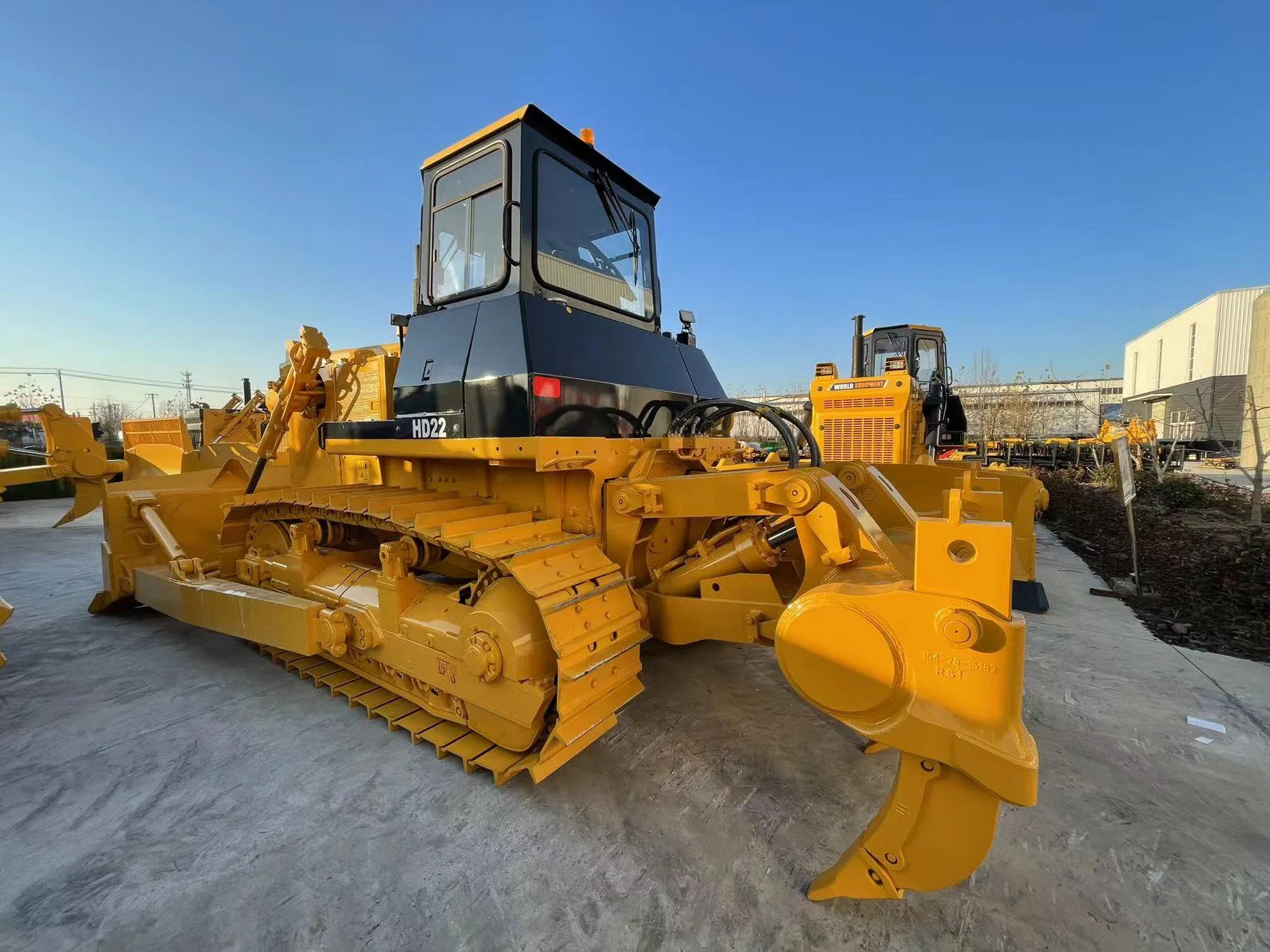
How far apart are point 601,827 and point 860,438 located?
688 centimetres

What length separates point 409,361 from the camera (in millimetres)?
3332

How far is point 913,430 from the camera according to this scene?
7977mm

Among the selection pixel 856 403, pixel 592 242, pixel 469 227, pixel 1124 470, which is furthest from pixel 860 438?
pixel 469 227

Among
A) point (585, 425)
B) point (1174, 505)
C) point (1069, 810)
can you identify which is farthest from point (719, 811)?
point (1174, 505)

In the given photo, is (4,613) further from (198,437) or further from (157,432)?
(157,432)

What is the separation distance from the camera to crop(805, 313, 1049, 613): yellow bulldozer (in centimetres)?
397

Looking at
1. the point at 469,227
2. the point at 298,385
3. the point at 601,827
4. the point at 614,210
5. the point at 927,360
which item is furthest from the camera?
the point at 927,360

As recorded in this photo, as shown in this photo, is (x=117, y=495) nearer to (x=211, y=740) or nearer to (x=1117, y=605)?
(x=211, y=740)

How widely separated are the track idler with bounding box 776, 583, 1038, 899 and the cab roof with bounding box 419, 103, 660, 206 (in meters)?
2.83

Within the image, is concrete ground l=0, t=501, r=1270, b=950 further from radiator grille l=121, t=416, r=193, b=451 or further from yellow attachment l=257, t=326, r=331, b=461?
radiator grille l=121, t=416, r=193, b=451

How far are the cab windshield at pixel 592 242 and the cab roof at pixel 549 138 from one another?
0.33 ft

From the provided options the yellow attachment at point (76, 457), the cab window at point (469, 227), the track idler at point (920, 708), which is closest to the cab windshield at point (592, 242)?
the cab window at point (469, 227)

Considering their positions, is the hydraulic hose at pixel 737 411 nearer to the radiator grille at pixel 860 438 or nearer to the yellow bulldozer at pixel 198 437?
the yellow bulldozer at pixel 198 437

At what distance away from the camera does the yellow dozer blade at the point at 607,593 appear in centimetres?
164
